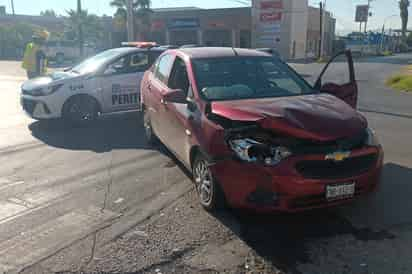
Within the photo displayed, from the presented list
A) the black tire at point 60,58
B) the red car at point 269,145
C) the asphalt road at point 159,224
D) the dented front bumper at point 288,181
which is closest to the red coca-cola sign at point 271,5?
the black tire at point 60,58

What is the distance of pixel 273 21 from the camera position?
50625mm

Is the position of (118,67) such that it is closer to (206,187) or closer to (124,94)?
(124,94)

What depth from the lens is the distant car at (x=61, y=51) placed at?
108 ft

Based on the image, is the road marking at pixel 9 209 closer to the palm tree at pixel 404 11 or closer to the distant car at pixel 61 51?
the distant car at pixel 61 51

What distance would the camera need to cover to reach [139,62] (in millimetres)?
9000

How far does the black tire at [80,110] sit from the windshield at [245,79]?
3.97 metres

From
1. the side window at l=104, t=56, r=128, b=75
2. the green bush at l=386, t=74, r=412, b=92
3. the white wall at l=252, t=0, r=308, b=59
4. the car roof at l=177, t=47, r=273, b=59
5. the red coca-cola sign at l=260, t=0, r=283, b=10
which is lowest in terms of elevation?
the green bush at l=386, t=74, r=412, b=92

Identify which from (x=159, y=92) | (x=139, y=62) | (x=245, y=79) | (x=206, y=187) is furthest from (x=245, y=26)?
(x=206, y=187)

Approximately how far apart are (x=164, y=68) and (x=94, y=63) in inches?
127

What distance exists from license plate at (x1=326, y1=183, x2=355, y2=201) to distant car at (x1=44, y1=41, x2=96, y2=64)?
32.4 m

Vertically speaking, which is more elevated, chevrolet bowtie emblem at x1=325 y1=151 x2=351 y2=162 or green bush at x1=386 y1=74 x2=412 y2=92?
chevrolet bowtie emblem at x1=325 y1=151 x2=351 y2=162

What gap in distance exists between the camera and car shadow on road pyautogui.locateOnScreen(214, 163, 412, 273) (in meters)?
3.53

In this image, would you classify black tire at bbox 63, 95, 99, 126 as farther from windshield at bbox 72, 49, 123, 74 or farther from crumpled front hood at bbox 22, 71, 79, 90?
windshield at bbox 72, 49, 123, 74

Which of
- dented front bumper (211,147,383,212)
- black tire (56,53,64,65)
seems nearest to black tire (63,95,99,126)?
dented front bumper (211,147,383,212)
